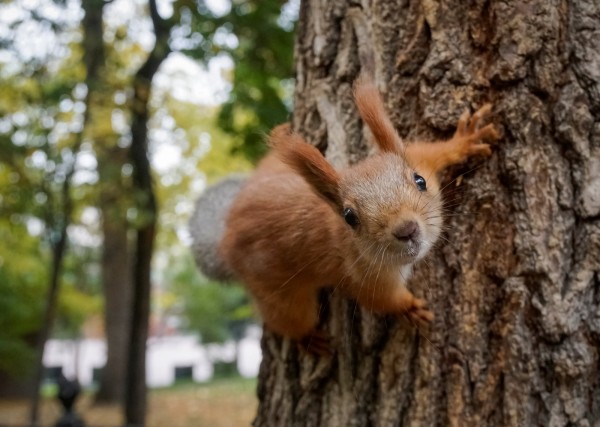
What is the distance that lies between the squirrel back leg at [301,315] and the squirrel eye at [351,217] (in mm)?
362

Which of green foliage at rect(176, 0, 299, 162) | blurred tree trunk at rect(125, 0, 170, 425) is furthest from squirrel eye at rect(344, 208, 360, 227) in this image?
blurred tree trunk at rect(125, 0, 170, 425)

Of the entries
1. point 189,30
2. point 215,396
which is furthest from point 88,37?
point 215,396

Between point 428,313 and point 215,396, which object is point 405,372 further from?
point 215,396

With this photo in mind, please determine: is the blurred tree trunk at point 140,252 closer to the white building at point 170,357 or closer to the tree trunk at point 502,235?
the white building at point 170,357

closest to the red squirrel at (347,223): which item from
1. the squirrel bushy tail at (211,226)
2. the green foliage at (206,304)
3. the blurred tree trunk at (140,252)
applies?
the squirrel bushy tail at (211,226)

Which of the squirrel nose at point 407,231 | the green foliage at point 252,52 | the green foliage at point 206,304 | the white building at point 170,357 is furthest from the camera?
the white building at point 170,357

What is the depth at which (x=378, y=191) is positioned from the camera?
1490mm

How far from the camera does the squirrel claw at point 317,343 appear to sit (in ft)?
5.95

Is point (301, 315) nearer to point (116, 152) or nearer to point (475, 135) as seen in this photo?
point (475, 135)

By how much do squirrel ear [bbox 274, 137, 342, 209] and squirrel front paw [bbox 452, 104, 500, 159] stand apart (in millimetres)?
314

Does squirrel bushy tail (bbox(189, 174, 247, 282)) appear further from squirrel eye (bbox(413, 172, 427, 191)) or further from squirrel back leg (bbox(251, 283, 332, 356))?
squirrel eye (bbox(413, 172, 427, 191))

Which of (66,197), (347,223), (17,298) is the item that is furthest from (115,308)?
(347,223)

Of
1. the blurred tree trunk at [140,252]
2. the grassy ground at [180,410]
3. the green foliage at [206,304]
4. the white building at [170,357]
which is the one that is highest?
the blurred tree trunk at [140,252]

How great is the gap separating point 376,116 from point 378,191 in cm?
18
